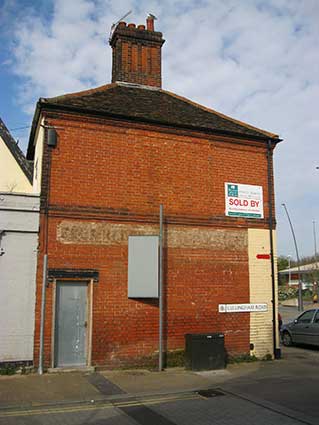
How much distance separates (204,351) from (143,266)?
264 centimetres

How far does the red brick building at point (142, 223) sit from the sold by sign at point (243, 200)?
0.50 feet

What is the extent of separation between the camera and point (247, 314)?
13.3 meters

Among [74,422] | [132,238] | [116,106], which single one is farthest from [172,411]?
[116,106]

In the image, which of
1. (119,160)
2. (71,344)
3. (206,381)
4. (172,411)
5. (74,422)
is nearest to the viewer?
(74,422)

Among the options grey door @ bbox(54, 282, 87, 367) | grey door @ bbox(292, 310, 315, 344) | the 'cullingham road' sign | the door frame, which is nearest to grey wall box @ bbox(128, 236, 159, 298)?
the door frame

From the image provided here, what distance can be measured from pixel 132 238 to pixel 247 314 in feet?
13.6

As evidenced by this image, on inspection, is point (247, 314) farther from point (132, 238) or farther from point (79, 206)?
point (79, 206)

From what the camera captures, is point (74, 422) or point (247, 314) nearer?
point (74, 422)

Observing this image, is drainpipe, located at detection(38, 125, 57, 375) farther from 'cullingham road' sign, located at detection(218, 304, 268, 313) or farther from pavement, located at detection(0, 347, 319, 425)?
'cullingham road' sign, located at detection(218, 304, 268, 313)

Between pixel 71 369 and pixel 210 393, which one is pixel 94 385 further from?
pixel 210 393

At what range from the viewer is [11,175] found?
15.8 meters

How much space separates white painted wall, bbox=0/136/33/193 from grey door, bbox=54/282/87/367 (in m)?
5.41

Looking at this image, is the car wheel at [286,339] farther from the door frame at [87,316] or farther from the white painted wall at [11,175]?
the white painted wall at [11,175]

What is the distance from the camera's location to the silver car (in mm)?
16616
